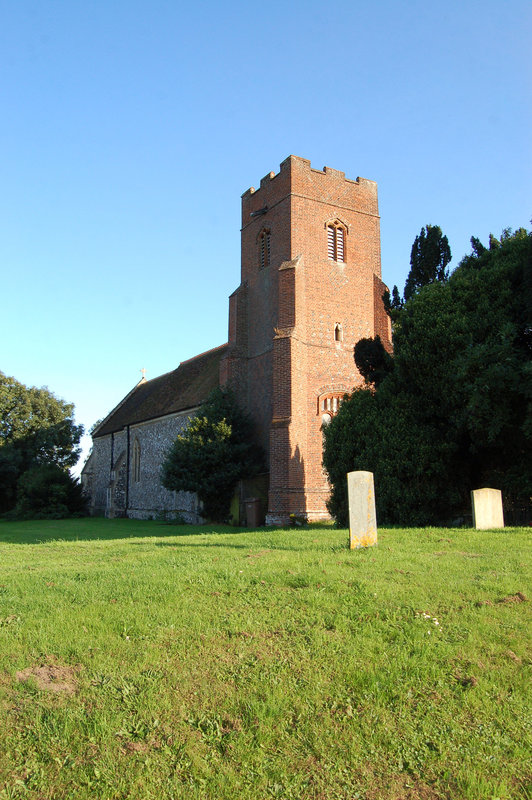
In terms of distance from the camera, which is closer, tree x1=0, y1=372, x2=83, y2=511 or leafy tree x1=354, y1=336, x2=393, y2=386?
leafy tree x1=354, y1=336, x2=393, y2=386

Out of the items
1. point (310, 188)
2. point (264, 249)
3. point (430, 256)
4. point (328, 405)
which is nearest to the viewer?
point (430, 256)

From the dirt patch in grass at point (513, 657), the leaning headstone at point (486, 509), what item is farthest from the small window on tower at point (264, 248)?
the dirt patch in grass at point (513, 657)

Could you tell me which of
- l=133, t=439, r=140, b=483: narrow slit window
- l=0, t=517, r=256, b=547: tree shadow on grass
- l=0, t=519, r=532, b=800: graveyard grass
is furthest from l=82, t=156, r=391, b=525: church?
l=0, t=519, r=532, b=800: graveyard grass

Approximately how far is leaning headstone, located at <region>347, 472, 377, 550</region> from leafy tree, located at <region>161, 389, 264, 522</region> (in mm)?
12602

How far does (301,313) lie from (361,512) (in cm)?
1417

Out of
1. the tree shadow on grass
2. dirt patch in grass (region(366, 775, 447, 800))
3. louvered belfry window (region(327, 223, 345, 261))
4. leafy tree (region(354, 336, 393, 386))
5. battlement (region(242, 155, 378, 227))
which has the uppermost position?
battlement (region(242, 155, 378, 227))

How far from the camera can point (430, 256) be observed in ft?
57.8

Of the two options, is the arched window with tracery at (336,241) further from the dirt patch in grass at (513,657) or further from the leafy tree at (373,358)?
the dirt patch in grass at (513,657)

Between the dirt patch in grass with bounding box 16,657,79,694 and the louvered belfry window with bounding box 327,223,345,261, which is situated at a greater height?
the louvered belfry window with bounding box 327,223,345,261

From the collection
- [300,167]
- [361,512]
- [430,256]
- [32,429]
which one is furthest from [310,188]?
[32,429]

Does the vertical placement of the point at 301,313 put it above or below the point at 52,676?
above

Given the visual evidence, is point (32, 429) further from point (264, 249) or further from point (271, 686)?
point (271, 686)

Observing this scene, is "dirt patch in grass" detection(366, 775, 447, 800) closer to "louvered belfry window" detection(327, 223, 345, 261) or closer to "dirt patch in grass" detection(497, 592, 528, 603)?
"dirt patch in grass" detection(497, 592, 528, 603)

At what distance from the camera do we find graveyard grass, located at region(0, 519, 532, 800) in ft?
11.6
